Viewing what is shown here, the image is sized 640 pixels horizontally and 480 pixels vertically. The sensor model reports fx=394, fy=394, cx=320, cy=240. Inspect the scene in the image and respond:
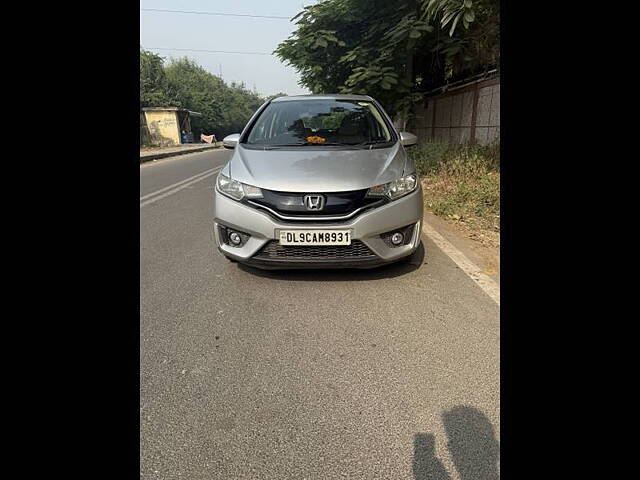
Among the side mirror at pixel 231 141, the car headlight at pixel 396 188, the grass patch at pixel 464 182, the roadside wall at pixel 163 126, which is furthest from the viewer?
the roadside wall at pixel 163 126

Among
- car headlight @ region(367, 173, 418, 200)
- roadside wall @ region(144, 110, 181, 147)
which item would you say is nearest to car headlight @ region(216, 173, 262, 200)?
car headlight @ region(367, 173, 418, 200)

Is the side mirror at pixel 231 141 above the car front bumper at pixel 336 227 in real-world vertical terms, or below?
above

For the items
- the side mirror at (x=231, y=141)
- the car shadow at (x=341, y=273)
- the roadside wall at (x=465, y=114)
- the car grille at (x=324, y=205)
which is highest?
the roadside wall at (x=465, y=114)

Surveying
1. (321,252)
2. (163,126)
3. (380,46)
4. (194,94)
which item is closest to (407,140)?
(321,252)

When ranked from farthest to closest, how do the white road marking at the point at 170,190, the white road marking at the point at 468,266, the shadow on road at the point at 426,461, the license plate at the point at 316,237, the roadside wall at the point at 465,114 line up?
the roadside wall at the point at 465,114 < the white road marking at the point at 170,190 < the white road marking at the point at 468,266 < the license plate at the point at 316,237 < the shadow on road at the point at 426,461

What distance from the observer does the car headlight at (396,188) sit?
286 cm

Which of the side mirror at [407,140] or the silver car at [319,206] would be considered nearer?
the silver car at [319,206]

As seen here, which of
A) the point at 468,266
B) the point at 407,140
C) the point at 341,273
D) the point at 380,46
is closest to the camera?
the point at 341,273

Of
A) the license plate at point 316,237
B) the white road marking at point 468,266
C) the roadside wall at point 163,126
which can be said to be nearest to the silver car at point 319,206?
the license plate at point 316,237

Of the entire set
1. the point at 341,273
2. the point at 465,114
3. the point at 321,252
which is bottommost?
the point at 341,273

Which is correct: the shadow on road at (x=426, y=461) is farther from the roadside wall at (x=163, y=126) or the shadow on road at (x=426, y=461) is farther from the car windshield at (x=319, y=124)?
the roadside wall at (x=163, y=126)

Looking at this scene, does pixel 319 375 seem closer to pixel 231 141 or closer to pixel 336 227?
pixel 336 227

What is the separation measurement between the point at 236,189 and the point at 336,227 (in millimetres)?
842

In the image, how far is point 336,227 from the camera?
276 centimetres
